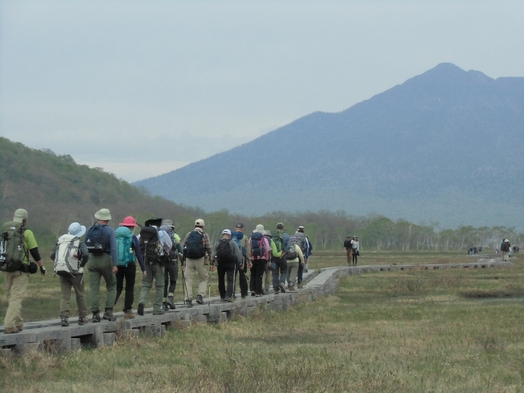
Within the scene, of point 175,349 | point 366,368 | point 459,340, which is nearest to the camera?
point 366,368

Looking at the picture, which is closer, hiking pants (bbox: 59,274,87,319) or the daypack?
hiking pants (bbox: 59,274,87,319)

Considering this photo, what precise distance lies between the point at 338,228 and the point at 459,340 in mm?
140842

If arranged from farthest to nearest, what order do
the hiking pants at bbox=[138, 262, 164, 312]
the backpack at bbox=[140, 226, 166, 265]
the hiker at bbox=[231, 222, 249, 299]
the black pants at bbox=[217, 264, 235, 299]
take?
the hiker at bbox=[231, 222, 249, 299] → the black pants at bbox=[217, 264, 235, 299] → the hiking pants at bbox=[138, 262, 164, 312] → the backpack at bbox=[140, 226, 166, 265]

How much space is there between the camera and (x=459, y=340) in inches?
604

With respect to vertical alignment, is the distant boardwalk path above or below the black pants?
below

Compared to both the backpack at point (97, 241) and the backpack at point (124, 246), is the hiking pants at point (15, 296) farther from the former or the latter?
the backpack at point (124, 246)

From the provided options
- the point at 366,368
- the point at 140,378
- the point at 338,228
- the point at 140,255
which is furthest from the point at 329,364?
the point at 338,228

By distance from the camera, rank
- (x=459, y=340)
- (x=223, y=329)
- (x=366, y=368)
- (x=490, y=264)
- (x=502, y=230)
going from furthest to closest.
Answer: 1. (x=502, y=230)
2. (x=490, y=264)
3. (x=223, y=329)
4. (x=459, y=340)
5. (x=366, y=368)

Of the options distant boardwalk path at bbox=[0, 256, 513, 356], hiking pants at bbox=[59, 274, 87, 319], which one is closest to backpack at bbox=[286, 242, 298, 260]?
distant boardwalk path at bbox=[0, 256, 513, 356]

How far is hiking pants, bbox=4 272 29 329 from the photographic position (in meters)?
13.3

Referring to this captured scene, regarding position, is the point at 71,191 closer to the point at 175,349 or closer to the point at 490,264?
the point at 490,264

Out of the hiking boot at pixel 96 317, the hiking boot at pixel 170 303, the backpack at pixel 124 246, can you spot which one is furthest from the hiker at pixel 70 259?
the hiking boot at pixel 170 303

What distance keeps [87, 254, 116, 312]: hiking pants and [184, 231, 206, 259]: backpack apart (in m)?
3.71

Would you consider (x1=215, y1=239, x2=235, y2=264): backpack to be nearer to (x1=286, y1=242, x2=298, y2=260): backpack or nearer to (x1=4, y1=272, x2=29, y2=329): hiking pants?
(x1=286, y1=242, x2=298, y2=260): backpack
